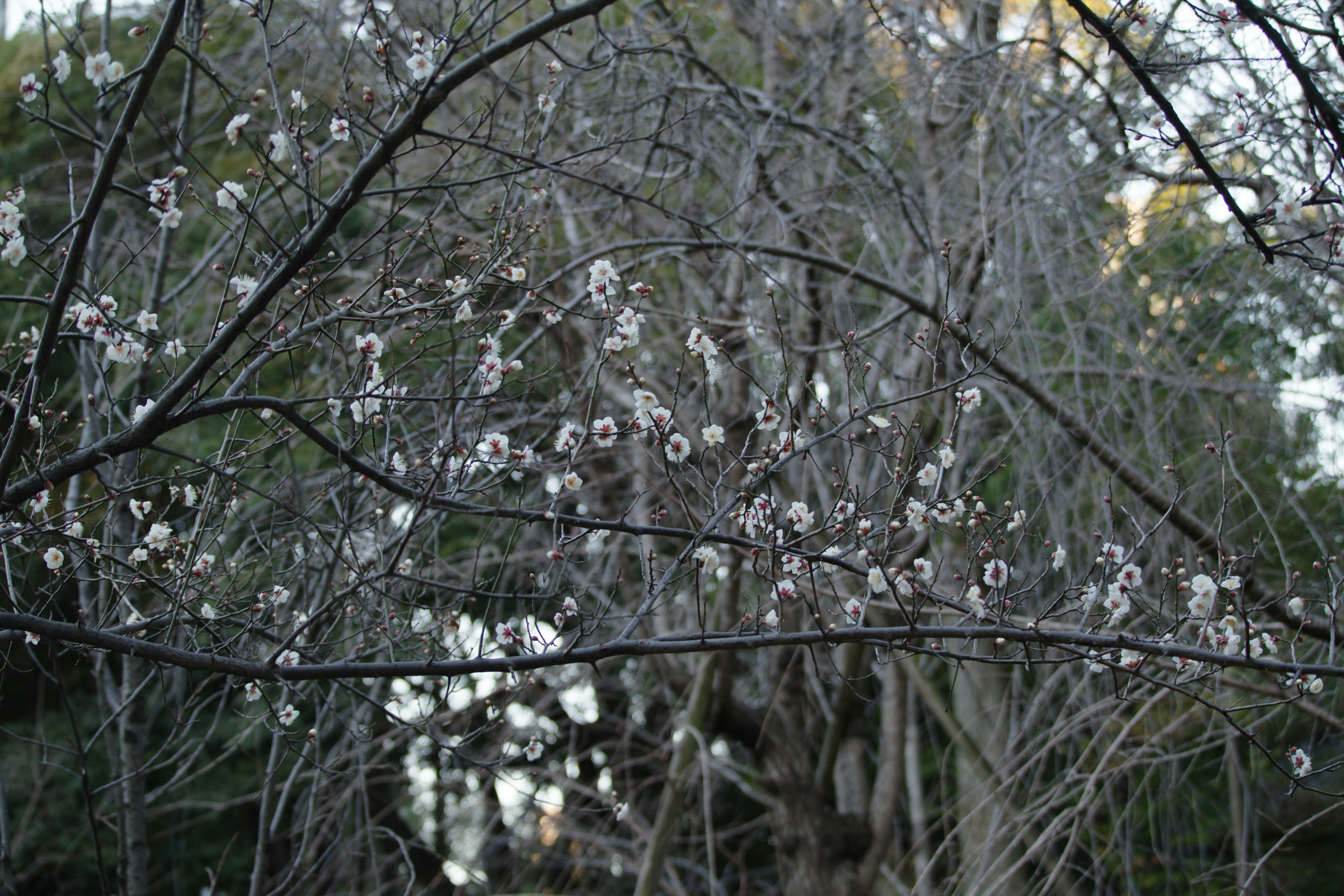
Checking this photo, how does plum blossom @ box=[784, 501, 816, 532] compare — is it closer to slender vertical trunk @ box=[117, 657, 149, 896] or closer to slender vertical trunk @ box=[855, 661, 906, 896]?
slender vertical trunk @ box=[117, 657, 149, 896]

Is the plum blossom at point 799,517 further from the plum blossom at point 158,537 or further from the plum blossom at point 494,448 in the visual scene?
the plum blossom at point 158,537

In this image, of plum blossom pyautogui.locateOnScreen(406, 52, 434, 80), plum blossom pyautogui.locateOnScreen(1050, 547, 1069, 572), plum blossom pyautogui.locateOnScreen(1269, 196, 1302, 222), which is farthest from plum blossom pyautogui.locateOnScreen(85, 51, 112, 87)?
plum blossom pyautogui.locateOnScreen(1269, 196, 1302, 222)

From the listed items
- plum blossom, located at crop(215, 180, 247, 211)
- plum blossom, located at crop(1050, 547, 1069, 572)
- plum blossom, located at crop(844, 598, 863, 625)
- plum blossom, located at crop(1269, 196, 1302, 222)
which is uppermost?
plum blossom, located at crop(1269, 196, 1302, 222)

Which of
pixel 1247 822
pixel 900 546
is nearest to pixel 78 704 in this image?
pixel 900 546

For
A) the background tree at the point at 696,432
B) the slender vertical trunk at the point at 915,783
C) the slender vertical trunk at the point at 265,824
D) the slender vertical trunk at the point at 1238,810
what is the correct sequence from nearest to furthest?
the background tree at the point at 696,432
the slender vertical trunk at the point at 265,824
the slender vertical trunk at the point at 1238,810
the slender vertical trunk at the point at 915,783

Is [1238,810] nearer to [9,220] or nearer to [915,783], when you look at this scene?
[915,783]

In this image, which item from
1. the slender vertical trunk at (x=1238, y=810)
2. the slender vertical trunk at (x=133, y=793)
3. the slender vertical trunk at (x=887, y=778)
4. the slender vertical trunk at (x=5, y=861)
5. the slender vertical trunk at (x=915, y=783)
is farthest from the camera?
the slender vertical trunk at (x=915, y=783)

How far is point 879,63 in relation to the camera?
4566mm

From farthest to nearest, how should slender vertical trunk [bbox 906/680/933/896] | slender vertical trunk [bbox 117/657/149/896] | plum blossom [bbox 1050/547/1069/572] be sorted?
slender vertical trunk [bbox 906/680/933/896] < slender vertical trunk [bbox 117/657/149/896] < plum blossom [bbox 1050/547/1069/572]

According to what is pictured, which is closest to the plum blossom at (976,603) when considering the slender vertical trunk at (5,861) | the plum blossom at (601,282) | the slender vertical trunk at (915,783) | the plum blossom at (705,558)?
the plum blossom at (705,558)

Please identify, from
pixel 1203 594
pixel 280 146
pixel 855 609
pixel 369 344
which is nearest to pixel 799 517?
pixel 855 609

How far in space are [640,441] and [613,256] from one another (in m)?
1.70

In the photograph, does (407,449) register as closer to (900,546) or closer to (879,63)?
(900,546)

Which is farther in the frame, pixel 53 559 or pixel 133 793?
pixel 133 793
